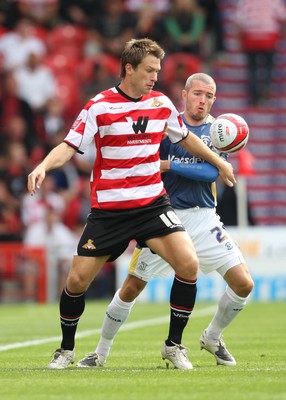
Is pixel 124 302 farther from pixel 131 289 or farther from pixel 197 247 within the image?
pixel 197 247

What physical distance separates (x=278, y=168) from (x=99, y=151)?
17470 mm

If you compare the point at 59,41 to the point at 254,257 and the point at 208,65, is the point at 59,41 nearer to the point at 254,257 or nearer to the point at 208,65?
the point at 208,65

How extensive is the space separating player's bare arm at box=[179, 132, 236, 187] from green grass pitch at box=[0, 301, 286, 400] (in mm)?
1521

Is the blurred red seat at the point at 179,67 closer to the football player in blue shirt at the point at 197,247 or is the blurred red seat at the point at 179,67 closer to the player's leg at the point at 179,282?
the football player in blue shirt at the point at 197,247

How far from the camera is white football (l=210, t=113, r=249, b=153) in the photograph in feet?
31.4

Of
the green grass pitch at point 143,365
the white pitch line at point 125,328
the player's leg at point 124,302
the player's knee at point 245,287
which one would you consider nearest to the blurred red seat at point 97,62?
the white pitch line at point 125,328

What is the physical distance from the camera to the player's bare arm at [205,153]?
9.35 metres

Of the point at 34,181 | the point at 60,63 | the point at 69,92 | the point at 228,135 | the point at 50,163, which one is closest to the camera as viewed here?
the point at 34,181

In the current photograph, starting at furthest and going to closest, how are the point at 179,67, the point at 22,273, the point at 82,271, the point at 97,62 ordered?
the point at 179,67, the point at 97,62, the point at 22,273, the point at 82,271

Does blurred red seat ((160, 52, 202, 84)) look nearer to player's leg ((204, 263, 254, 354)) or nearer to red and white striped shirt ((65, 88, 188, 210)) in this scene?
player's leg ((204, 263, 254, 354))

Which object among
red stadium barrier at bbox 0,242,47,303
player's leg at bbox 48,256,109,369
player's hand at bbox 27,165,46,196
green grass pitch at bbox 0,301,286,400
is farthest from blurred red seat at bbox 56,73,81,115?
player's hand at bbox 27,165,46,196

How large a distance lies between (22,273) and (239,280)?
12237 millimetres

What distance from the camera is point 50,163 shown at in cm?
862

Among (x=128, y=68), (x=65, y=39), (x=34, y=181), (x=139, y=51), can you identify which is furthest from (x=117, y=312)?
(x=65, y=39)
